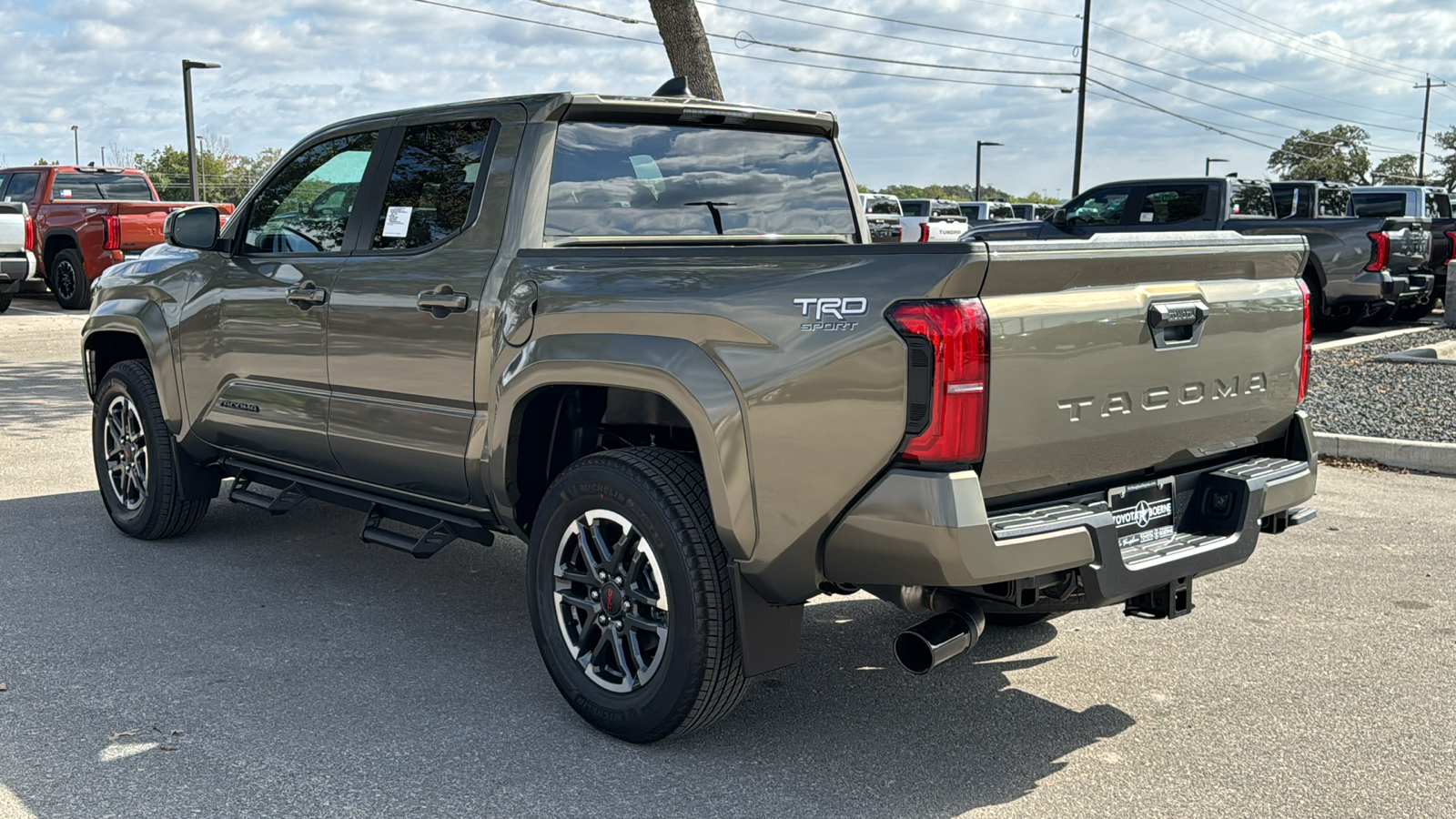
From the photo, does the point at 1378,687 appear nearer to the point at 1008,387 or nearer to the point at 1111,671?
the point at 1111,671

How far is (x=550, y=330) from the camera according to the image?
4102mm

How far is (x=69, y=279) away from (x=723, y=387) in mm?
18941

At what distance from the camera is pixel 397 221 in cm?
489

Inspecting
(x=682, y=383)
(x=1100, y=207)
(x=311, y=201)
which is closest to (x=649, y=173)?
(x=682, y=383)

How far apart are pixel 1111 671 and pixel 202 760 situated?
9.85ft

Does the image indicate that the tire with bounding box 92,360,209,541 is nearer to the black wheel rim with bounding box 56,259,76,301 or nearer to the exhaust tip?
the exhaust tip

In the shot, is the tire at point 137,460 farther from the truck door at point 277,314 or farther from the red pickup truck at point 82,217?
the red pickup truck at point 82,217

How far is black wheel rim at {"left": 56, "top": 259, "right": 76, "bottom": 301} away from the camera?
19.5m

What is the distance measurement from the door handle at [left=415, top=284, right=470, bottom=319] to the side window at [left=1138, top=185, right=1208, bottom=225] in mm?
12707

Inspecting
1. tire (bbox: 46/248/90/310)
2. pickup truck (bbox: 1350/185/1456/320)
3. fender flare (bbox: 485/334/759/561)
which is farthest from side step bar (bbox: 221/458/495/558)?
pickup truck (bbox: 1350/185/1456/320)

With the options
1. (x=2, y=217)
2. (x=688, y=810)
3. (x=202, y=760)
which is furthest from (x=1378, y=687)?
(x=2, y=217)

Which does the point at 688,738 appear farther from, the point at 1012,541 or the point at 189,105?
the point at 189,105

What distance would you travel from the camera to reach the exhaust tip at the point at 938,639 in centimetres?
346

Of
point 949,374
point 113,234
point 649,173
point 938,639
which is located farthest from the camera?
point 113,234
